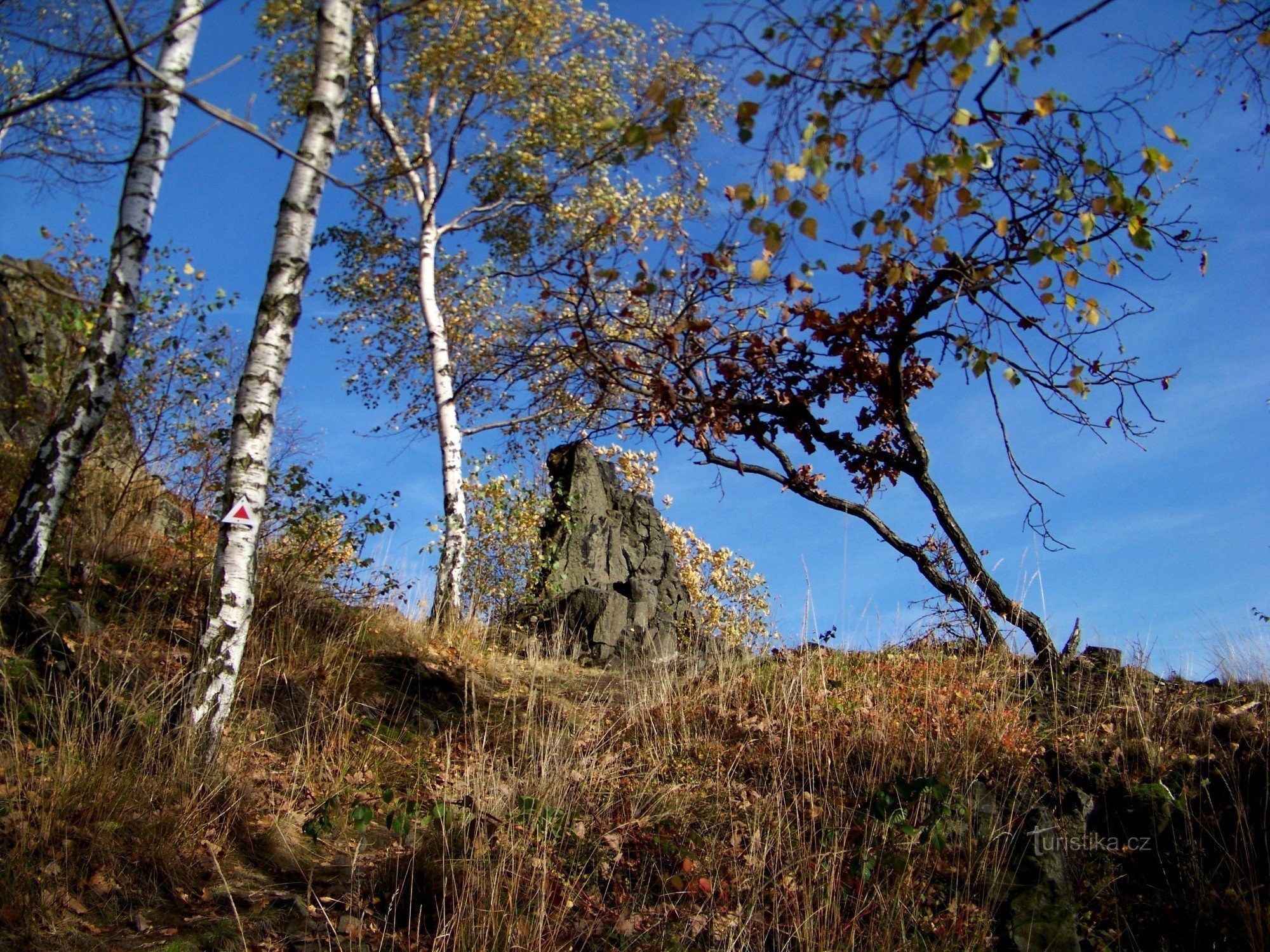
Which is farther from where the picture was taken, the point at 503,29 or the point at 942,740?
the point at 503,29

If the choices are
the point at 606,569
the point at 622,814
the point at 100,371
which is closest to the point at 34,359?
the point at 100,371

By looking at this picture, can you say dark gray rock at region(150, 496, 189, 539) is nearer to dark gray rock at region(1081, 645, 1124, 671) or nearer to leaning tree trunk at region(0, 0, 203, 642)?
leaning tree trunk at region(0, 0, 203, 642)

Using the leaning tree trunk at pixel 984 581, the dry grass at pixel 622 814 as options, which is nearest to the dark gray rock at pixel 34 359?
the dry grass at pixel 622 814

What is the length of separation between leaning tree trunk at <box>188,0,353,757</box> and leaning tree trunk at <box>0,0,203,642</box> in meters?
1.25

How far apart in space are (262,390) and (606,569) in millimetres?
7817

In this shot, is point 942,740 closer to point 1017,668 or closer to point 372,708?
point 1017,668

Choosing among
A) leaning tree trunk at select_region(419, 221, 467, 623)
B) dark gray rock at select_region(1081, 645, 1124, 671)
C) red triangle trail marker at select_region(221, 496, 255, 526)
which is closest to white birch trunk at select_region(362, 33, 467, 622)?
leaning tree trunk at select_region(419, 221, 467, 623)

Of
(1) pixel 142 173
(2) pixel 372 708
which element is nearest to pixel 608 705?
(2) pixel 372 708

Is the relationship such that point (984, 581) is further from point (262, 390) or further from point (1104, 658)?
point (262, 390)

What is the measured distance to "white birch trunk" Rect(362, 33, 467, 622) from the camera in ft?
35.6

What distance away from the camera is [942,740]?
5422 millimetres

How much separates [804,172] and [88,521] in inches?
305

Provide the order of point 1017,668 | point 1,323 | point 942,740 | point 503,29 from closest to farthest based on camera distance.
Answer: point 942,740
point 1017,668
point 1,323
point 503,29

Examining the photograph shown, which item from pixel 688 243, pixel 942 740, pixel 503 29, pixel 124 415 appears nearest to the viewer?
pixel 688 243
